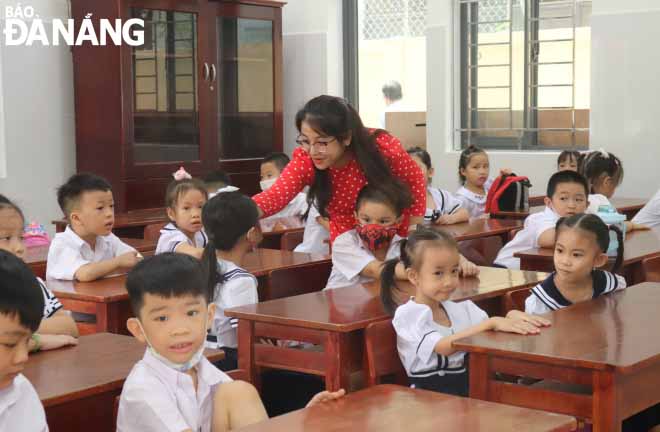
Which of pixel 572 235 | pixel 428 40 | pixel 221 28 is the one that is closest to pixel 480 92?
pixel 428 40

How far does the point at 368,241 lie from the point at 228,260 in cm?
58

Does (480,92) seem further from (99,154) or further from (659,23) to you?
(99,154)

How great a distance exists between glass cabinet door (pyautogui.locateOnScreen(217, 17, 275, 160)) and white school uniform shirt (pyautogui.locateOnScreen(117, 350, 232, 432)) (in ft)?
18.5

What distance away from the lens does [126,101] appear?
7.00 metres

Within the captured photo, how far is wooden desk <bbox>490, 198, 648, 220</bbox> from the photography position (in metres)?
6.01

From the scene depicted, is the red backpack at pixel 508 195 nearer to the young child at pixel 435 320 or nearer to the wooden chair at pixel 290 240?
the wooden chair at pixel 290 240

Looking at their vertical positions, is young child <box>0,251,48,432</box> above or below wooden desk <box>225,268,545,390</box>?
above

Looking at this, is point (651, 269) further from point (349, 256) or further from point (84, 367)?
point (84, 367)

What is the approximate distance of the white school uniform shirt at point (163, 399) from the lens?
2.07 meters

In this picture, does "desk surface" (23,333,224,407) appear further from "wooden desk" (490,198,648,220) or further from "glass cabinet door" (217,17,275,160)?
"glass cabinet door" (217,17,275,160)

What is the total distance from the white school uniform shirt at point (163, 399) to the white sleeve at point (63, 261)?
5.66ft

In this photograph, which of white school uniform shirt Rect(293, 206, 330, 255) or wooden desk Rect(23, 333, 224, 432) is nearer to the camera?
wooden desk Rect(23, 333, 224, 432)

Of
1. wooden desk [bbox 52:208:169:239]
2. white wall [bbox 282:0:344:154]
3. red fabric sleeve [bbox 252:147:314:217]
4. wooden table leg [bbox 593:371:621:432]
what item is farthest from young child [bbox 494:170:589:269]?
white wall [bbox 282:0:344:154]

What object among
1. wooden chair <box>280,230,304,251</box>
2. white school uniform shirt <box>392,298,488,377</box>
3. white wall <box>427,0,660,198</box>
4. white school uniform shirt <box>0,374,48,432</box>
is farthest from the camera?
white wall <box>427,0,660,198</box>
